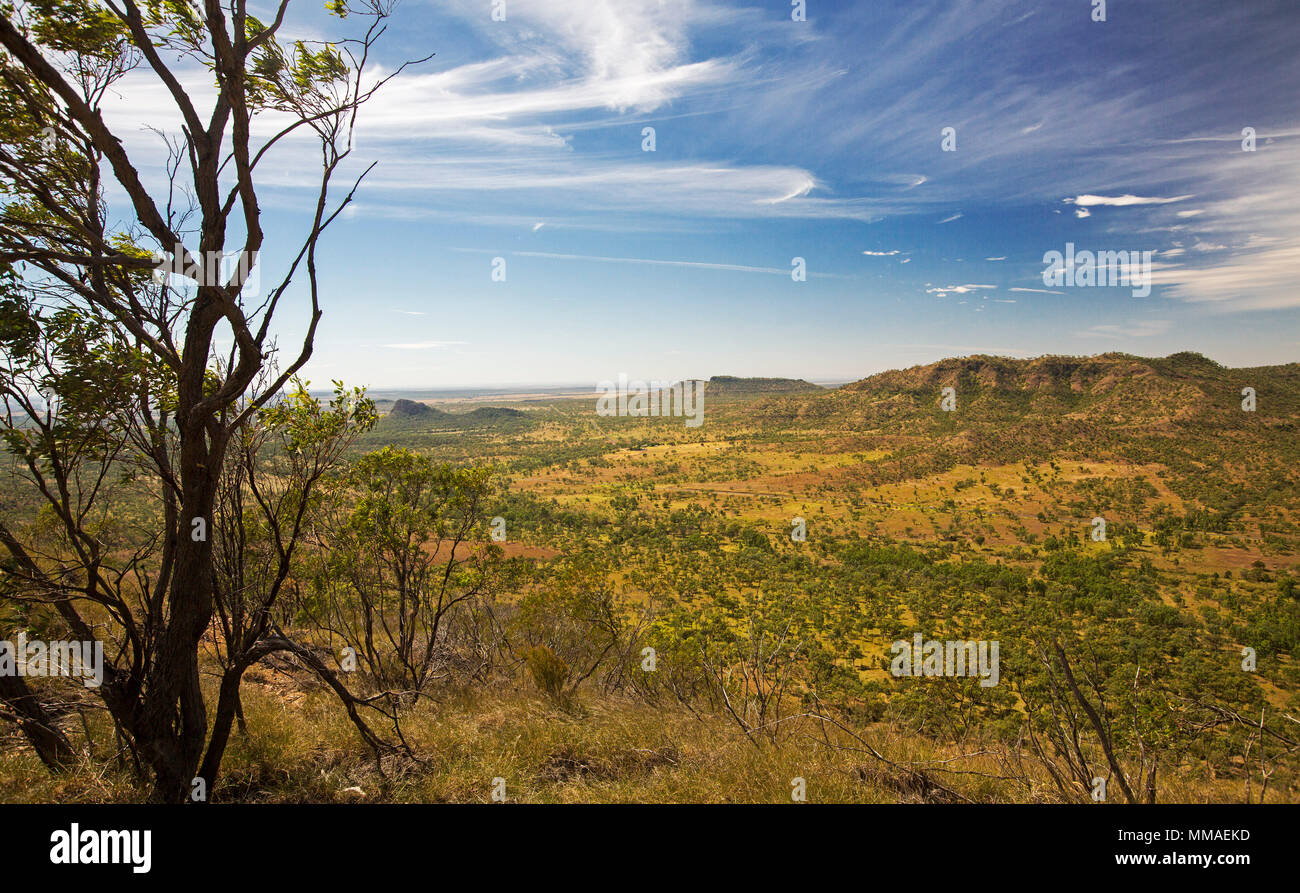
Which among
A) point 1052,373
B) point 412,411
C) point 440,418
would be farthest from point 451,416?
point 1052,373

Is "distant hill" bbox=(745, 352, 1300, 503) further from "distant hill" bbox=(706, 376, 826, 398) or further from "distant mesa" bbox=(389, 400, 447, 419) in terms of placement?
"distant mesa" bbox=(389, 400, 447, 419)

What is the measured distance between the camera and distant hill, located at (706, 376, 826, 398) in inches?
5638

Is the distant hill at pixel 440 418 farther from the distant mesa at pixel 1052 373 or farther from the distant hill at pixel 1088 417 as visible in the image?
the distant mesa at pixel 1052 373

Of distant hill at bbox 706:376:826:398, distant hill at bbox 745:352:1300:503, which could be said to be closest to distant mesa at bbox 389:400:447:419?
distant hill at bbox 706:376:826:398

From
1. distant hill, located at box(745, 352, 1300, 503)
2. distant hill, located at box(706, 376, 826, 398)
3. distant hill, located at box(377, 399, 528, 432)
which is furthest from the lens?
distant hill, located at box(706, 376, 826, 398)

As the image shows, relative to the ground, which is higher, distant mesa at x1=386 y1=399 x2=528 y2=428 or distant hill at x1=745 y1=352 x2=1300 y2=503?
distant mesa at x1=386 y1=399 x2=528 y2=428

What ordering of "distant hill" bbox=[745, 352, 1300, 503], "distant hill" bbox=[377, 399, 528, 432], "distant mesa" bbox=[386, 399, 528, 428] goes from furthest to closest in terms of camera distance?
1. "distant mesa" bbox=[386, 399, 528, 428]
2. "distant hill" bbox=[377, 399, 528, 432]
3. "distant hill" bbox=[745, 352, 1300, 503]

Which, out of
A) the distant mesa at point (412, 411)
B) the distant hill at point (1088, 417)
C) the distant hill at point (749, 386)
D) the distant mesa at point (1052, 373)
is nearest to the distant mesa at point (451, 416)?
the distant mesa at point (412, 411)

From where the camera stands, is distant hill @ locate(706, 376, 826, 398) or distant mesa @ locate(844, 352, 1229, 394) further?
distant hill @ locate(706, 376, 826, 398)

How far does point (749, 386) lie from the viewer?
149 metres

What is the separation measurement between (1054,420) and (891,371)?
34997mm

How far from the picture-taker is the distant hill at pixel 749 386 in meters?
143

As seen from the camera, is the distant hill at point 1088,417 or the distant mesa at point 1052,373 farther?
the distant mesa at point 1052,373

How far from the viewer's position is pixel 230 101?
315 centimetres
